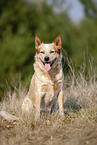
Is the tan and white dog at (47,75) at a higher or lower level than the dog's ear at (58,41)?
lower

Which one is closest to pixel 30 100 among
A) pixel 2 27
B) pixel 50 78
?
pixel 50 78

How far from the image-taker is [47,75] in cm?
448

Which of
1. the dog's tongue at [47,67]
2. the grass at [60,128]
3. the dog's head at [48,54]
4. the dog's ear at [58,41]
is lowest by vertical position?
the grass at [60,128]

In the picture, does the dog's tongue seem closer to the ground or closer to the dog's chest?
the dog's chest

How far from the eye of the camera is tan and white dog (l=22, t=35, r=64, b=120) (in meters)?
4.32

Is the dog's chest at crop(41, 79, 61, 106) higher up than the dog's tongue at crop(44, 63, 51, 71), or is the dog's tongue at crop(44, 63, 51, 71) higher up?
the dog's tongue at crop(44, 63, 51, 71)

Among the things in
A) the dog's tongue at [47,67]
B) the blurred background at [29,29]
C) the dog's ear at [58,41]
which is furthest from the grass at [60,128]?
the blurred background at [29,29]

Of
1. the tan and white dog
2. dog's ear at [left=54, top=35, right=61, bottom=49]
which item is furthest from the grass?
dog's ear at [left=54, top=35, right=61, bottom=49]

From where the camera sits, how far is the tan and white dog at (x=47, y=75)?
432 cm

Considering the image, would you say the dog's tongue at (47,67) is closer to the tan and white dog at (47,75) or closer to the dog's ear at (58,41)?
the tan and white dog at (47,75)

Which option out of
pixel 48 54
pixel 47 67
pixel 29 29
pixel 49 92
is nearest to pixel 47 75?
pixel 47 67

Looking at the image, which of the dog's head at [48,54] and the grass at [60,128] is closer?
the grass at [60,128]

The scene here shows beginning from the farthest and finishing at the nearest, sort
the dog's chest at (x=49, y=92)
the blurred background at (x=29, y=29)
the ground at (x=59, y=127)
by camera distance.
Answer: the blurred background at (x=29, y=29)
the dog's chest at (x=49, y=92)
the ground at (x=59, y=127)

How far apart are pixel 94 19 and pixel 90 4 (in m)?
1.30
